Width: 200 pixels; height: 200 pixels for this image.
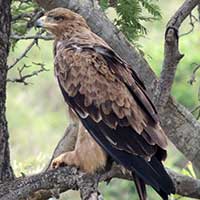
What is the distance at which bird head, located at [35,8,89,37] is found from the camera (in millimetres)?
5059

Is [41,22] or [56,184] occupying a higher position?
[41,22]

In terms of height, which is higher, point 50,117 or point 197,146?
point 197,146

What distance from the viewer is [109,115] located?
4.35 m

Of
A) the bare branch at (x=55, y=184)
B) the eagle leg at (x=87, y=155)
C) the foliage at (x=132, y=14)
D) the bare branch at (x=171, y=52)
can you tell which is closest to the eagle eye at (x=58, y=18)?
the foliage at (x=132, y=14)

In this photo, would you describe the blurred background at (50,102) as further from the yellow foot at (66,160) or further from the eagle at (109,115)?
the eagle at (109,115)

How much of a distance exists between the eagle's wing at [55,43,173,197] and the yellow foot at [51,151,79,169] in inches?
9.0

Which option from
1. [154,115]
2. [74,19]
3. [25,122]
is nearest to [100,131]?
[154,115]

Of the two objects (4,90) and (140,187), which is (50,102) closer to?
(4,90)

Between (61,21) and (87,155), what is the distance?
991mm

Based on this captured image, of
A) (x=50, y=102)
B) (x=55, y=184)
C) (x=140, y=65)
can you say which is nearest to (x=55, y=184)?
(x=55, y=184)

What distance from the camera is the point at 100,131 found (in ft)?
14.3

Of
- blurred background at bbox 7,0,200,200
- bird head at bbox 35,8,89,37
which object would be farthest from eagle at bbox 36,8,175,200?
blurred background at bbox 7,0,200,200

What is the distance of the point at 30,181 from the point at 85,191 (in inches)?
10.5

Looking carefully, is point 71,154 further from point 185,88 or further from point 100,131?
point 185,88
